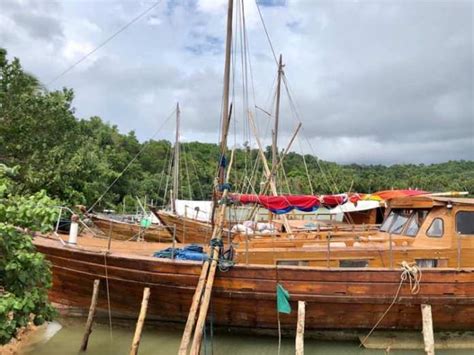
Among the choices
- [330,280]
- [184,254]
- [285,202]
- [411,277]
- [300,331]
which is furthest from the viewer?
[285,202]

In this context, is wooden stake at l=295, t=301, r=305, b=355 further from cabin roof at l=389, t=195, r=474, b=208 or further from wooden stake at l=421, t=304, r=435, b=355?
cabin roof at l=389, t=195, r=474, b=208

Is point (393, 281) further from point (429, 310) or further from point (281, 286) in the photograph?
point (281, 286)

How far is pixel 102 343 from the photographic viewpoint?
362 inches

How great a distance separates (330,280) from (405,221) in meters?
3.00

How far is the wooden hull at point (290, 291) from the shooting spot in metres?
8.60

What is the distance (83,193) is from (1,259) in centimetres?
1262

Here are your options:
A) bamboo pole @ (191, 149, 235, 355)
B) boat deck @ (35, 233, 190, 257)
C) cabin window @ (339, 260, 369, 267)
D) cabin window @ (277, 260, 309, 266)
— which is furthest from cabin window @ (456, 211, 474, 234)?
boat deck @ (35, 233, 190, 257)

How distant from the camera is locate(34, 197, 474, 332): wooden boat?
8.61m

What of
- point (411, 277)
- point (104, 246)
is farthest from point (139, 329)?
point (411, 277)

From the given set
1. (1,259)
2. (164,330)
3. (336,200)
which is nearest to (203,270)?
(164,330)

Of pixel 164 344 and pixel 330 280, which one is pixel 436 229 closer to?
pixel 330 280

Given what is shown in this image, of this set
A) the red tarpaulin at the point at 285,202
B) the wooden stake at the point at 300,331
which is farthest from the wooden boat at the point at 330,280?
the red tarpaulin at the point at 285,202

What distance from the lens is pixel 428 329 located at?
794 centimetres

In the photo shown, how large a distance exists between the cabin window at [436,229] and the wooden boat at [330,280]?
0.02 metres
